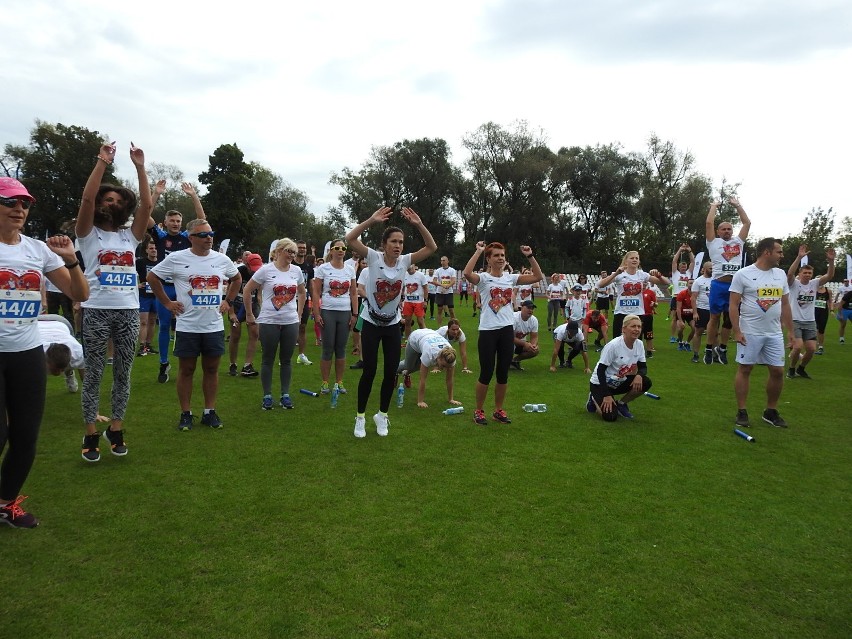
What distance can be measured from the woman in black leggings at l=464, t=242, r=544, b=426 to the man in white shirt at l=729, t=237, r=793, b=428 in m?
2.65

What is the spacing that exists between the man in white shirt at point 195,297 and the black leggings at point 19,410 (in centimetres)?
206

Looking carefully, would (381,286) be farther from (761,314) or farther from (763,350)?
(763,350)

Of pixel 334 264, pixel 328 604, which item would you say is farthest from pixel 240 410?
pixel 328 604

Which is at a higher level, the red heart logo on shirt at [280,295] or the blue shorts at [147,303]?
the red heart logo on shirt at [280,295]

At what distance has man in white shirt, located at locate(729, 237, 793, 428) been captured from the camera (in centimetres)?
631

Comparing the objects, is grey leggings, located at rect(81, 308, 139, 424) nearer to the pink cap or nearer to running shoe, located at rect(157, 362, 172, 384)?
the pink cap

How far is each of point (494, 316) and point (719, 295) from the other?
5.66 metres

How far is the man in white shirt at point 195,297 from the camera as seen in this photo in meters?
5.50

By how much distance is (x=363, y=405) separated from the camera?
19.0ft

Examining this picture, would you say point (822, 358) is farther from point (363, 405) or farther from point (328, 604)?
point (328, 604)

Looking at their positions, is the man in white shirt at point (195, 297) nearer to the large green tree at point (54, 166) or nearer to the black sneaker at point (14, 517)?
the black sneaker at point (14, 517)

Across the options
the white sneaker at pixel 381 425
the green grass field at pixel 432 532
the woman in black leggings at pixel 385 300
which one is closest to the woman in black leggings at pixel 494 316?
the green grass field at pixel 432 532

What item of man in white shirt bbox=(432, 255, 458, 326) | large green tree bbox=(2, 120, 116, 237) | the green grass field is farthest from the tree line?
the green grass field

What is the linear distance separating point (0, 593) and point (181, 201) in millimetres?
61586
